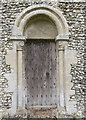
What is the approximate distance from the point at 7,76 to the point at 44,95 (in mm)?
1350

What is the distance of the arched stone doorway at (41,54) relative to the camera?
4.24m

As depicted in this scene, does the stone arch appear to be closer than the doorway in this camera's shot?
Yes

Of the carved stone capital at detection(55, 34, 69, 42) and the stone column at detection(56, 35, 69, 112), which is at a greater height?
the carved stone capital at detection(55, 34, 69, 42)

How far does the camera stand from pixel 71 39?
4305 millimetres

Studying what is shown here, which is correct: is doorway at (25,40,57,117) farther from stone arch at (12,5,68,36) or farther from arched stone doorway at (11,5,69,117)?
stone arch at (12,5,68,36)

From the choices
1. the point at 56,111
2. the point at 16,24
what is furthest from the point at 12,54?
the point at 56,111

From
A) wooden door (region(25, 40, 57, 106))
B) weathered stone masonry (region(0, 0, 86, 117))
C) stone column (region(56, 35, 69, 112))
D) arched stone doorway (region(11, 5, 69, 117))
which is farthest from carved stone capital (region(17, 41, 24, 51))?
stone column (region(56, 35, 69, 112))

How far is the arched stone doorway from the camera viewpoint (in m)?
4.24

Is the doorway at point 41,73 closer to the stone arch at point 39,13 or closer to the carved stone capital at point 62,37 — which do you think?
the carved stone capital at point 62,37

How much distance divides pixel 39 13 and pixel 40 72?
6.12ft

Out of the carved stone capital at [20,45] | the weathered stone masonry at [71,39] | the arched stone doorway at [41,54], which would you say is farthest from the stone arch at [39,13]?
the carved stone capital at [20,45]

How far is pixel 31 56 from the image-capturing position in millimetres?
4594

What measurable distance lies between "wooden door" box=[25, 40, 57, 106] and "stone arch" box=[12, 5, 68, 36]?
0.56 metres

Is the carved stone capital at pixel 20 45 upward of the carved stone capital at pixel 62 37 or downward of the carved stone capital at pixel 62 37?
downward
